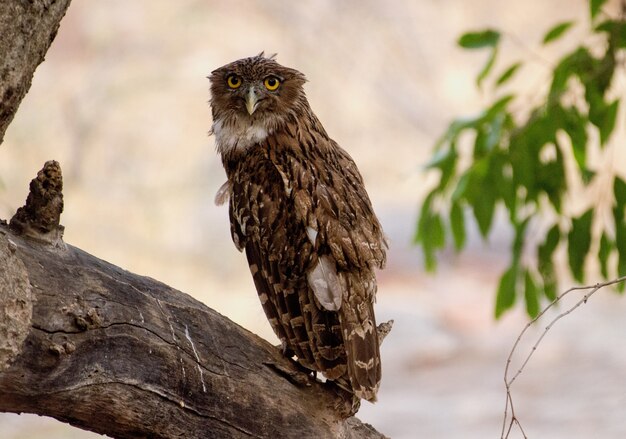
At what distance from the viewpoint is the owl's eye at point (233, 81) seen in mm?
3686

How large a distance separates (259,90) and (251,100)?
0.07 metres

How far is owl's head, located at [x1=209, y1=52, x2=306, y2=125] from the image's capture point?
364 centimetres

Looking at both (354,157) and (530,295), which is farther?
(354,157)

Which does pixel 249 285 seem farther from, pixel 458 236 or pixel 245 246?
pixel 245 246

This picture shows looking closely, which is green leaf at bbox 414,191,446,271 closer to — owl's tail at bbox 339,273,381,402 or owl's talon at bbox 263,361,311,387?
owl's tail at bbox 339,273,381,402

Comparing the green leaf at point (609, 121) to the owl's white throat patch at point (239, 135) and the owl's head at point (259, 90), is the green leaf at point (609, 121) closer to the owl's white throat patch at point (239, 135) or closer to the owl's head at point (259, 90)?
the owl's head at point (259, 90)

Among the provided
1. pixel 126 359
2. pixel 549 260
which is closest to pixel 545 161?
pixel 549 260

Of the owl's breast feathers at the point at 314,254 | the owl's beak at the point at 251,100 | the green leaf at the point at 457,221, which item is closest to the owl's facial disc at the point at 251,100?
the owl's beak at the point at 251,100

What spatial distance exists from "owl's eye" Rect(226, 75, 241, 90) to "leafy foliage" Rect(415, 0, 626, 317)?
1.17m

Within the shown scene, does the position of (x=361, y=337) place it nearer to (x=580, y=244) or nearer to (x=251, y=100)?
(x=251, y=100)

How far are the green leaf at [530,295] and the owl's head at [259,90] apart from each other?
59.5 inches

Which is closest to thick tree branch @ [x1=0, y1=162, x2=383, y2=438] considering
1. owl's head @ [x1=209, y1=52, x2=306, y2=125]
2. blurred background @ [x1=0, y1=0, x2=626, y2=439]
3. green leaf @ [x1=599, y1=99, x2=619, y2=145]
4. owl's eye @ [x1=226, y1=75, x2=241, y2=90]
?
owl's head @ [x1=209, y1=52, x2=306, y2=125]

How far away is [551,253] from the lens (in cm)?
457

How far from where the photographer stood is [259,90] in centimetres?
365
